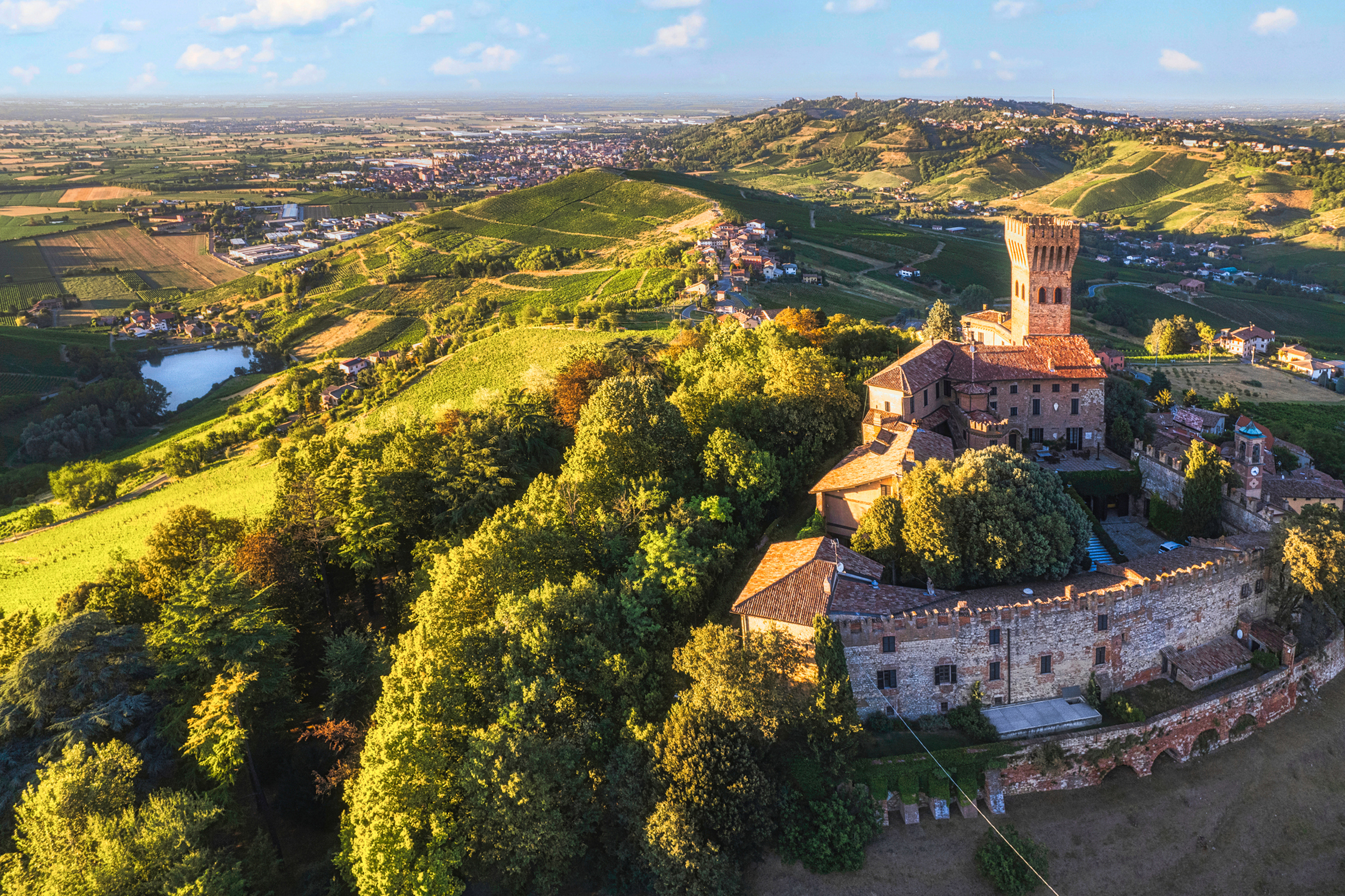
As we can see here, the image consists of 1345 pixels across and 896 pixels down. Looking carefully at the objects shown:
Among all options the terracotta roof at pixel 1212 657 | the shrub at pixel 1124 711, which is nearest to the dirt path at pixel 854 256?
the terracotta roof at pixel 1212 657

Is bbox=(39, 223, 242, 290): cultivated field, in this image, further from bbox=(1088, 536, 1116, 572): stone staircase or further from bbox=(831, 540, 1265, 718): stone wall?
bbox=(831, 540, 1265, 718): stone wall

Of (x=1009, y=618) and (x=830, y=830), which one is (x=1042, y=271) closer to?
(x=1009, y=618)

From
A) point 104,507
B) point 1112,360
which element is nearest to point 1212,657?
point 1112,360

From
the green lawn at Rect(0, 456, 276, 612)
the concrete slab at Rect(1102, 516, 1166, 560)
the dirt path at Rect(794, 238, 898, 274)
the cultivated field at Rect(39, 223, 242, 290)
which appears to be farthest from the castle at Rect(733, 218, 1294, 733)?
the cultivated field at Rect(39, 223, 242, 290)

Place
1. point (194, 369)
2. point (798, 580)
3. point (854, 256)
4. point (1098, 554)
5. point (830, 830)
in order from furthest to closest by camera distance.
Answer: point (854, 256), point (194, 369), point (1098, 554), point (798, 580), point (830, 830)

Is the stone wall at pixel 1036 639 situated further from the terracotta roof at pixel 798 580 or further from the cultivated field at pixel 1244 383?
the cultivated field at pixel 1244 383

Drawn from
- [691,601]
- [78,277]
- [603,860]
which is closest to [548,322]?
[691,601]

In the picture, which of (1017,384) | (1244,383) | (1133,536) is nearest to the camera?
(1133,536)
